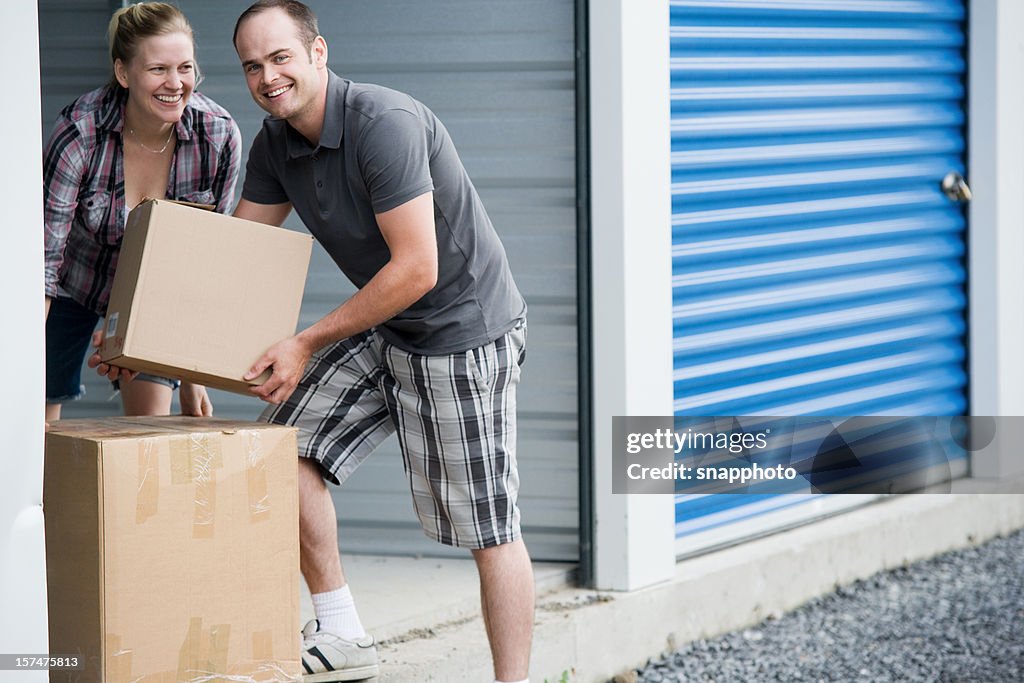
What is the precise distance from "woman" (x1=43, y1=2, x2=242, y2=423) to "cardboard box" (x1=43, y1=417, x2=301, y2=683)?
62 centimetres

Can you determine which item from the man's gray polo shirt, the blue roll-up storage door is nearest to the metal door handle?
the blue roll-up storage door

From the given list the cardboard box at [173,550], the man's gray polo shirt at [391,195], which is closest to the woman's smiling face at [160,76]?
the man's gray polo shirt at [391,195]

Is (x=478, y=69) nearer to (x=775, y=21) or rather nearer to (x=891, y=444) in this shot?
(x=775, y=21)

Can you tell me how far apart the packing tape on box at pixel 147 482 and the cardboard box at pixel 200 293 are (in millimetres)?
204

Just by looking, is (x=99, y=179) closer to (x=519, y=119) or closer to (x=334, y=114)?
(x=334, y=114)

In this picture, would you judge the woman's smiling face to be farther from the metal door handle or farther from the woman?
the metal door handle

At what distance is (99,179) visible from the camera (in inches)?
124

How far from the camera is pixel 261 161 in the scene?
10.3ft

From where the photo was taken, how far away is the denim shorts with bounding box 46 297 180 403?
11.4ft

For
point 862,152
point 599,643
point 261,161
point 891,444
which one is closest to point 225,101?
point 261,161

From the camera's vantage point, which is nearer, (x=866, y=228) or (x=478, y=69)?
(x=478, y=69)

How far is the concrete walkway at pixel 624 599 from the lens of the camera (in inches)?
147

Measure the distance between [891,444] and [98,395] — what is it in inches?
125

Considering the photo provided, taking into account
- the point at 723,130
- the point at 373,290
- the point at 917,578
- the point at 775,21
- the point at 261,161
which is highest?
the point at 775,21
